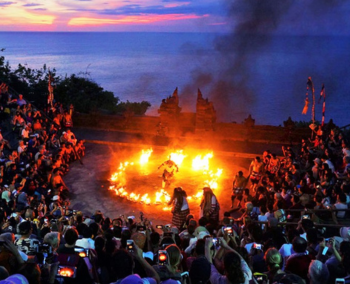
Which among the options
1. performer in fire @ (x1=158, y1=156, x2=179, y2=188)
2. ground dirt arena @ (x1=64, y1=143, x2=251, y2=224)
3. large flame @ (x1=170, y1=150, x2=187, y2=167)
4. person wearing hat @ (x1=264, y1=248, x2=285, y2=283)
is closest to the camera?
person wearing hat @ (x1=264, y1=248, x2=285, y2=283)

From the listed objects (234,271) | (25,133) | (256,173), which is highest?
(25,133)

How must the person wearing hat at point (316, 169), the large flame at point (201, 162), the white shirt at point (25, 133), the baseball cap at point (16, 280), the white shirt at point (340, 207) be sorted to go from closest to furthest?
the baseball cap at point (16, 280), the white shirt at point (340, 207), the person wearing hat at point (316, 169), the white shirt at point (25, 133), the large flame at point (201, 162)

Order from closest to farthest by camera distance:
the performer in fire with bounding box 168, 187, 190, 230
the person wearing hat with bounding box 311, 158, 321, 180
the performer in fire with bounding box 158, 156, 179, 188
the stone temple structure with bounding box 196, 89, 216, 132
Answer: the performer in fire with bounding box 168, 187, 190, 230 → the person wearing hat with bounding box 311, 158, 321, 180 → the performer in fire with bounding box 158, 156, 179, 188 → the stone temple structure with bounding box 196, 89, 216, 132

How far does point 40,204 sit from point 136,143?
11.4m

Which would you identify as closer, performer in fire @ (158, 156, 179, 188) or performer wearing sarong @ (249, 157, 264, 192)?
performer wearing sarong @ (249, 157, 264, 192)

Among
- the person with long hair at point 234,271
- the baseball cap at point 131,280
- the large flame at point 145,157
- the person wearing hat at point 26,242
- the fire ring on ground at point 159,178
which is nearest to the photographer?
the baseball cap at point 131,280

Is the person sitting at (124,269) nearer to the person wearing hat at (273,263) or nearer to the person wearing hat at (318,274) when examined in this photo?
the person wearing hat at (273,263)

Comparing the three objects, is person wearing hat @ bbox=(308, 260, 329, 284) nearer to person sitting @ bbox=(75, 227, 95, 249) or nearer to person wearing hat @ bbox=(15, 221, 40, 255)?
person sitting @ bbox=(75, 227, 95, 249)

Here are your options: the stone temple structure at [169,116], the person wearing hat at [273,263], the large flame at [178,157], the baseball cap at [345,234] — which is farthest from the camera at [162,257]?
the stone temple structure at [169,116]

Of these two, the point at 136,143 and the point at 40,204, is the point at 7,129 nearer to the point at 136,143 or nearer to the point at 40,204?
the point at 136,143

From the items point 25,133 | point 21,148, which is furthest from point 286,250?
point 25,133

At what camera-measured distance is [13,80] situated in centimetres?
3366

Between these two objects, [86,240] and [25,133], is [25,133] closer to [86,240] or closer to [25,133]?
[25,133]

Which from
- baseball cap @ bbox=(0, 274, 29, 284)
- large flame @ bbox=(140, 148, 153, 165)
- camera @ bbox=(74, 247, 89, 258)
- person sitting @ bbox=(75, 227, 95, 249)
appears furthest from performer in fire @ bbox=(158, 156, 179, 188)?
baseball cap @ bbox=(0, 274, 29, 284)
